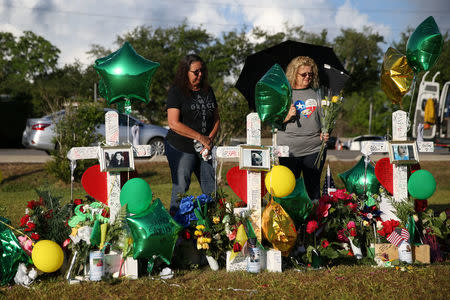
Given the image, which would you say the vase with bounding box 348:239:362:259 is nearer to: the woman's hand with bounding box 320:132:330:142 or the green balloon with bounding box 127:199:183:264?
the woman's hand with bounding box 320:132:330:142

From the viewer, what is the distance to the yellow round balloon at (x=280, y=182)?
375cm

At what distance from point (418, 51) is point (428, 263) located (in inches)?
72.9

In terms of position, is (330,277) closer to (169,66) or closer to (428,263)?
(428,263)

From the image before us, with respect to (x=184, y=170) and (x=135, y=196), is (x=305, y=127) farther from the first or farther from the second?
(x=135, y=196)

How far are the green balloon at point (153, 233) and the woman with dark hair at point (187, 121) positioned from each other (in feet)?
1.59

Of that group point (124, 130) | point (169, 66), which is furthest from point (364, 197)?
point (169, 66)

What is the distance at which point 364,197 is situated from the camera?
459 centimetres

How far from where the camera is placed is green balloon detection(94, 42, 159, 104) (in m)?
3.77

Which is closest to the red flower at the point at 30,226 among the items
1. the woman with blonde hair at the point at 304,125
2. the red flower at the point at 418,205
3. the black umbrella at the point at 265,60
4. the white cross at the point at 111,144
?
the white cross at the point at 111,144

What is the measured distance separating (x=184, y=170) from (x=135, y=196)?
2.25 feet

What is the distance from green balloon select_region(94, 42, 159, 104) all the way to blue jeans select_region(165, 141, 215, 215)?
0.59 m

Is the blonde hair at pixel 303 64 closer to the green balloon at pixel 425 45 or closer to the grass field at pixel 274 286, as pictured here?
the green balloon at pixel 425 45

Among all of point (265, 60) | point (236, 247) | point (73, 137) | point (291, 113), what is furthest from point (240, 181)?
point (73, 137)

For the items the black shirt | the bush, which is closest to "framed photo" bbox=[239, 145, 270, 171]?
the black shirt
